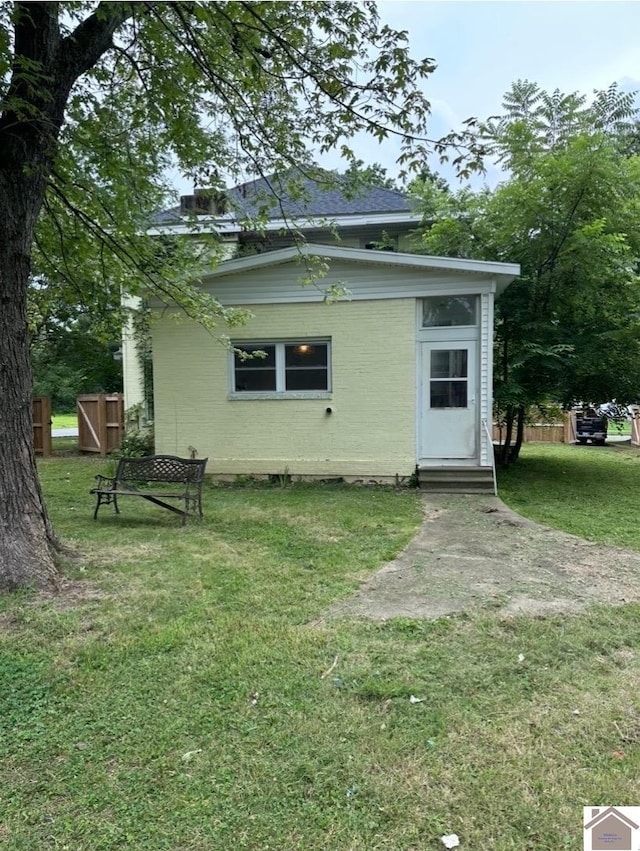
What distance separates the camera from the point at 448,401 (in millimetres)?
9406

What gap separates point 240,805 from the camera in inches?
82.0

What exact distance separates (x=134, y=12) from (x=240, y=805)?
231 inches

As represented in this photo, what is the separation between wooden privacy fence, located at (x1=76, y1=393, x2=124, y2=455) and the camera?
46.6 ft

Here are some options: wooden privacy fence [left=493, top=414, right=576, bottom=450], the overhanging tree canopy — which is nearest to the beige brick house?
the overhanging tree canopy

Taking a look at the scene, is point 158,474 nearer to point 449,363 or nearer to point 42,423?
point 449,363

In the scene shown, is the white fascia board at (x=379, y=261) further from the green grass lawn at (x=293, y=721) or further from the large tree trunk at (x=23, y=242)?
the green grass lawn at (x=293, y=721)

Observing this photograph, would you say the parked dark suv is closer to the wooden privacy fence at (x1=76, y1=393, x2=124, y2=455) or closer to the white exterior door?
the white exterior door

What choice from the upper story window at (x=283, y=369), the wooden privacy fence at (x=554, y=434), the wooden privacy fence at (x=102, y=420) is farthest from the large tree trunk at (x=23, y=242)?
the wooden privacy fence at (x=554, y=434)

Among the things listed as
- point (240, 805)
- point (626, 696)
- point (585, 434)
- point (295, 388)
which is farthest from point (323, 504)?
point (585, 434)

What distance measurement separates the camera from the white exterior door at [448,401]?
927 cm

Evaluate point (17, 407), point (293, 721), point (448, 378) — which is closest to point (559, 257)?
point (448, 378)

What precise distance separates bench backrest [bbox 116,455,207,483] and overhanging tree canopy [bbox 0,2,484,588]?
2231 millimetres

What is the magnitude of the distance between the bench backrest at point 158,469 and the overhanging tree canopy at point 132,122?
7.32 feet

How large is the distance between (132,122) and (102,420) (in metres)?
9.22
